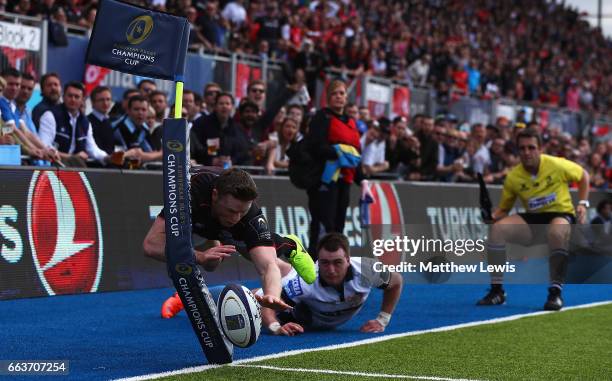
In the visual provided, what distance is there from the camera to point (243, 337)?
7.10 meters

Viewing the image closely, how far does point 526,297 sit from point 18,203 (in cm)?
617

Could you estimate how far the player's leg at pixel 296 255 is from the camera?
8586 millimetres

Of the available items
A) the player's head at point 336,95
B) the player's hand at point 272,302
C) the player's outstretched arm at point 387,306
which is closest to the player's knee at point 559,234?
the player's head at point 336,95

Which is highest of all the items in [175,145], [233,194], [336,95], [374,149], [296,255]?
[336,95]

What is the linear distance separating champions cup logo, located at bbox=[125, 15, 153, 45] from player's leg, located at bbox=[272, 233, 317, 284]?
208 centimetres

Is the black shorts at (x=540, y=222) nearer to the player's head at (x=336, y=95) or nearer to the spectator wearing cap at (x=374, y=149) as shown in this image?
the player's head at (x=336, y=95)

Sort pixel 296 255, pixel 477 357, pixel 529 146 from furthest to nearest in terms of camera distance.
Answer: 1. pixel 529 146
2. pixel 296 255
3. pixel 477 357

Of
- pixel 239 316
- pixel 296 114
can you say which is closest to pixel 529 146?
pixel 296 114

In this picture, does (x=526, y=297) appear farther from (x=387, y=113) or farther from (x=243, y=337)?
(x=387, y=113)

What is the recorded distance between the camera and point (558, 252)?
11.8 m

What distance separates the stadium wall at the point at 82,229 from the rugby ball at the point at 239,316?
4255mm

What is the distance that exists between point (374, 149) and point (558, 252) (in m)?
6.14

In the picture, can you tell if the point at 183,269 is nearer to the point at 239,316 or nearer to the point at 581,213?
the point at 239,316

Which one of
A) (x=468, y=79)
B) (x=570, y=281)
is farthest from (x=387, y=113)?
(x=570, y=281)
